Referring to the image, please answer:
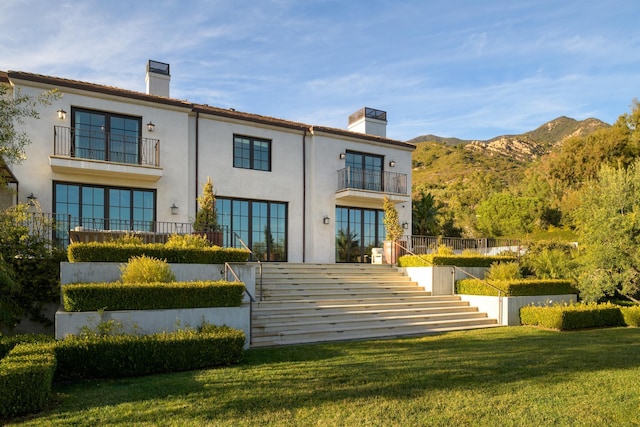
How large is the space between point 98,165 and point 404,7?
33.7 feet

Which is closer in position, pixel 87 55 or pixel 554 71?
pixel 87 55

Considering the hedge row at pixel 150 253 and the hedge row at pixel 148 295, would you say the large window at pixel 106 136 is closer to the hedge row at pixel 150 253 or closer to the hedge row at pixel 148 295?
the hedge row at pixel 150 253

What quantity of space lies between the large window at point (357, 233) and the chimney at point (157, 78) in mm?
8119

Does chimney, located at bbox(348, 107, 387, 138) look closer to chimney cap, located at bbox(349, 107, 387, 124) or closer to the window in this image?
chimney cap, located at bbox(349, 107, 387, 124)

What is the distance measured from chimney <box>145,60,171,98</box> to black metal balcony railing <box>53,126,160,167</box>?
7.81 ft

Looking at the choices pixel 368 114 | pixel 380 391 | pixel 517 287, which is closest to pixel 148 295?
pixel 380 391

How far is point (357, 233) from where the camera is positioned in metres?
19.0

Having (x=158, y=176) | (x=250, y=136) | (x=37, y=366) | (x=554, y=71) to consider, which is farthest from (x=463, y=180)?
(x=37, y=366)

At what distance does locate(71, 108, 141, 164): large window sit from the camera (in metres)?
13.7

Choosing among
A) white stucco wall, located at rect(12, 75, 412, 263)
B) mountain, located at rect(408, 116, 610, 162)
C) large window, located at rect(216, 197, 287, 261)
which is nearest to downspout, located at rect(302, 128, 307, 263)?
white stucco wall, located at rect(12, 75, 412, 263)

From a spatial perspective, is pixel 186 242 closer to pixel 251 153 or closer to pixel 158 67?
pixel 251 153

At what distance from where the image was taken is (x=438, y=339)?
32.6 ft

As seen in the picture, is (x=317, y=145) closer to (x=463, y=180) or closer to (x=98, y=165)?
(x=98, y=165)

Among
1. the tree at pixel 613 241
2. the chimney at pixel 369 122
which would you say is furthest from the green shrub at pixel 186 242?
the tree at pixel 613 241
